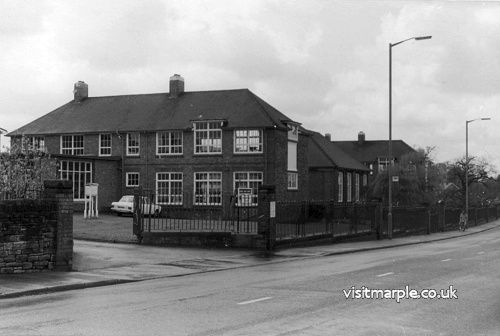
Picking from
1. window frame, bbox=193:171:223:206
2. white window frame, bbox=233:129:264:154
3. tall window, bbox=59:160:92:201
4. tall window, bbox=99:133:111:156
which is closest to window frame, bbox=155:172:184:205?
window frame, bbox=193:171:223:206

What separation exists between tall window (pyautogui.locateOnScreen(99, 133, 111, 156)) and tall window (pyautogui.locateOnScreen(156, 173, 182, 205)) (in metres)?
4.67

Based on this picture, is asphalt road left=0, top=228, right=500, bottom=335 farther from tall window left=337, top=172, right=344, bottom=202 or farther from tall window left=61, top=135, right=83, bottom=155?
tall window left=337, top=172, right=344, bottom=202

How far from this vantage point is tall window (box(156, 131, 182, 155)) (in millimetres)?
46844

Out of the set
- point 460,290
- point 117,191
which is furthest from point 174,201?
point 460,290

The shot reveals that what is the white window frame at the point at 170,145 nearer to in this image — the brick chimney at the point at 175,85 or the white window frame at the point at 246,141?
the white window frame at the point at 246,141

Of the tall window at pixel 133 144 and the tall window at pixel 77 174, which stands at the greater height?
the tall window at pixel 133 144

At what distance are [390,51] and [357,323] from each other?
26.2 m

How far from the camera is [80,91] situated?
181ft

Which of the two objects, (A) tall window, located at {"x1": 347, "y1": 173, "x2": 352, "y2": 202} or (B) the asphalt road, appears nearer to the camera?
(B) the asphalt road

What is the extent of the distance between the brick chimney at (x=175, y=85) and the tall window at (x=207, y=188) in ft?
26.7

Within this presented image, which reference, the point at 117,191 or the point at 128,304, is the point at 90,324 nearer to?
the point at 128,304

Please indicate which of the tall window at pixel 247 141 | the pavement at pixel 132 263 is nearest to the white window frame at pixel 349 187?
the tall window at pixel 247 141

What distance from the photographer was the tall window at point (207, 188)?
4547cm

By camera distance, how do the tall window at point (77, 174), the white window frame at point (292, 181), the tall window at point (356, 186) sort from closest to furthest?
the tall window at point (77, 174)
the white window frame at point (292, 181)
the tall window at point (356, 186)
